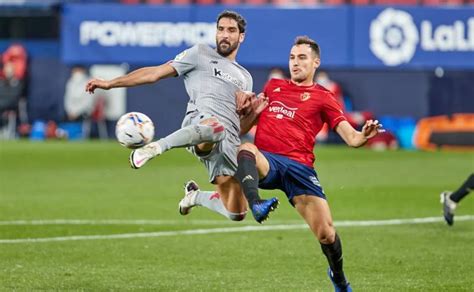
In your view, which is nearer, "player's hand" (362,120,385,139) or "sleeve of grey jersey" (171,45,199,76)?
"player's hand" (362,120,385,139)

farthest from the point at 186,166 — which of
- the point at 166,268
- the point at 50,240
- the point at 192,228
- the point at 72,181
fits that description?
the point at 166,268

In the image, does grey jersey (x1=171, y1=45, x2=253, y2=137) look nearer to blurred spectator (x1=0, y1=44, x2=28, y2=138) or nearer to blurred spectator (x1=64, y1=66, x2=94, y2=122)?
blurred spectator (x1=64, y1=66, x2=94, y2=122)

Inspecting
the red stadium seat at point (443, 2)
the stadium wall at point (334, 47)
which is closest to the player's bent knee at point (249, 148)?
the stadium wall at point (334, 47)

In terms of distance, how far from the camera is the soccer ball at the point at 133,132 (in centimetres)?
1025

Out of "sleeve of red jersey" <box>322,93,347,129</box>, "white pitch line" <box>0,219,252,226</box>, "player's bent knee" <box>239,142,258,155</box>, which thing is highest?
"sleeve of red jersey" <box>322,93,347,129</box>

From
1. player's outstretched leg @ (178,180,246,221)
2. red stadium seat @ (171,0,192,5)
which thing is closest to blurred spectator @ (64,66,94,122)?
red stadium seat @ (171,0,192,5)

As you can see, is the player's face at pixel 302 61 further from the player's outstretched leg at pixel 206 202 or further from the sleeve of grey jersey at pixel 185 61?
the player's outstretched leg at pixel 206 202

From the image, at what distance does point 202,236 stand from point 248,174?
4.39 meters

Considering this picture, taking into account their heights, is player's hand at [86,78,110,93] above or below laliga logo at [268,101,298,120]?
above

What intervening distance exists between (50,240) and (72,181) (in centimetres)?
759

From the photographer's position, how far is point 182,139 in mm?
10344

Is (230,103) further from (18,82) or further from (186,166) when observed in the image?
(18,82)

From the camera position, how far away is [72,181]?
21.5 meters

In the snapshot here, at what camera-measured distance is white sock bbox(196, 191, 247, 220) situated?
11.6m
